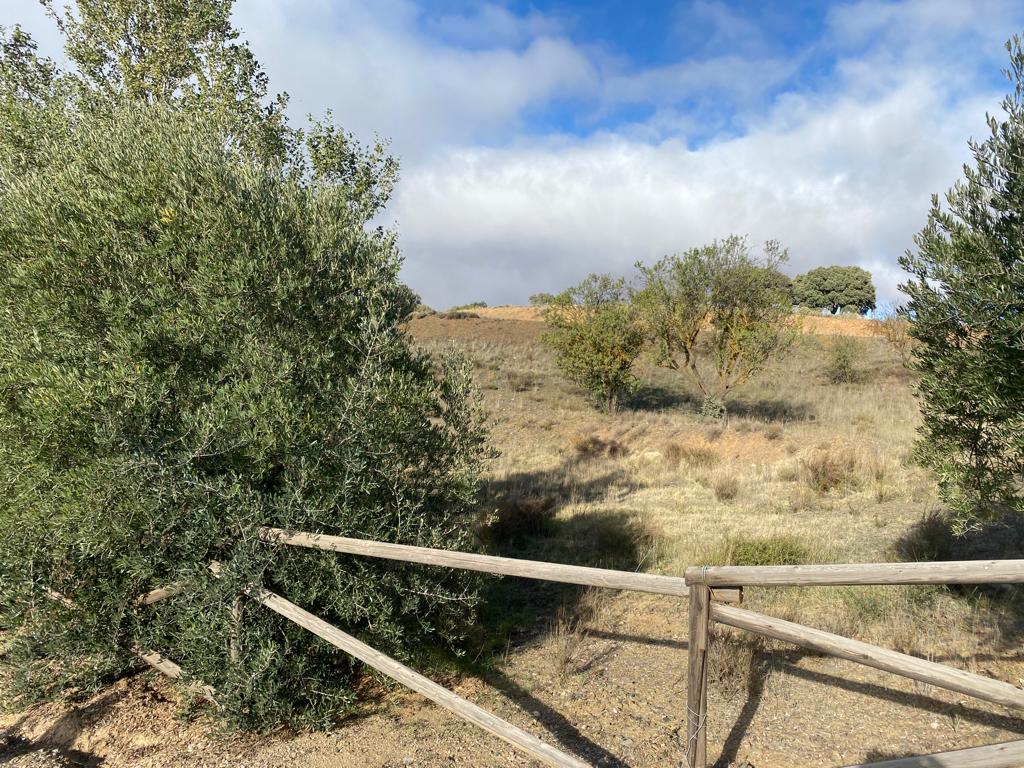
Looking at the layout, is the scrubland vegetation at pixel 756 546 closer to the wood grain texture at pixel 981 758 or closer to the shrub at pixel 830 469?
the shrub at pixel 830 469

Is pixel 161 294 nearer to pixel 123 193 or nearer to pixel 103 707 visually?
pixel 123 193

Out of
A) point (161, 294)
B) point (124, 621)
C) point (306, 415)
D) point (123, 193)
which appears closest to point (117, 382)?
point (161, 294)

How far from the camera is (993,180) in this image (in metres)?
5.88

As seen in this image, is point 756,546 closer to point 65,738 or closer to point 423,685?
point 423,685

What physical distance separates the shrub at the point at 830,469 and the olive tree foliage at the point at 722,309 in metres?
8.07

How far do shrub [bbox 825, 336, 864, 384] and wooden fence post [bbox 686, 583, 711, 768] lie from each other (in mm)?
33224

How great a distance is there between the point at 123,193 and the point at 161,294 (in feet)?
3.35

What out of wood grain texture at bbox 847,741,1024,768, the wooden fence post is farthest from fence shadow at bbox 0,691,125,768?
wood grain texture at bbox 847,741,1024,768

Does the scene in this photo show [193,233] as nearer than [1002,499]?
Yes

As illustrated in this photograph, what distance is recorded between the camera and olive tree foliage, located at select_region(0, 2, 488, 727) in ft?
16.7

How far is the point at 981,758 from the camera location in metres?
2.78

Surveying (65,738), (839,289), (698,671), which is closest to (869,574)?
(698,671)

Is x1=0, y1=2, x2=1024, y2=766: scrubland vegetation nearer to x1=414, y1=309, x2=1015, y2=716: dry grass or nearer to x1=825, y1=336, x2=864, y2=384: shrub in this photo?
x1=414, y1=309, x2=1015, y2=716: dry grass

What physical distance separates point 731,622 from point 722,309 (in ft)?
70.7
